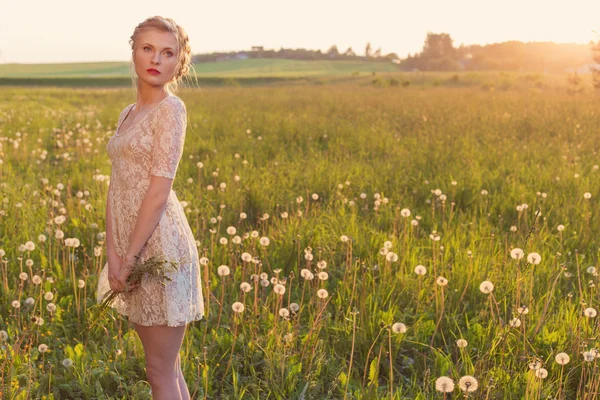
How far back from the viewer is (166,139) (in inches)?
80.0

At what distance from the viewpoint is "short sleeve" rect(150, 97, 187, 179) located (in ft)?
6.65

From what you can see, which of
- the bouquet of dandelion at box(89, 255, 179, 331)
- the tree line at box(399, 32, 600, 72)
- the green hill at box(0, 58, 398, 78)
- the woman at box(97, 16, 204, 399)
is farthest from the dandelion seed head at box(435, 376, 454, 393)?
the tree line at box(399, 32, 600, 72)

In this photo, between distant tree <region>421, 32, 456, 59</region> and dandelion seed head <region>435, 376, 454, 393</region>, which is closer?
dandelion seed head <region>435, 376, 454, 393</region>

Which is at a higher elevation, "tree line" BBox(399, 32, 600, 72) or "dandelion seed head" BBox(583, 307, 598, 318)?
"tree line" BBox(399, 32, 600, 72)

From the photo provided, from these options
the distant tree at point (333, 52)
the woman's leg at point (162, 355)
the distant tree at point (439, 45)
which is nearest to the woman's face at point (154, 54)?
the woman's leg at point (162, 355)

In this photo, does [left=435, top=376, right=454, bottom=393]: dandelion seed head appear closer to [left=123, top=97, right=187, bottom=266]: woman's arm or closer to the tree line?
[left=123, top=97, right=187, bottom=266]: woman's arm

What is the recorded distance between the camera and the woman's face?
6.75 feet

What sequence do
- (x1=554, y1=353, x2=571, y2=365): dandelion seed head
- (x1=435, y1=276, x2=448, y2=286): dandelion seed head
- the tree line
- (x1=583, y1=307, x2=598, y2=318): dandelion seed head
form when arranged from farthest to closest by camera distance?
the tree line, (x1=435, y1=276, x2=448, y2=286): dandelion seed head, (x1=583, y1=307, x2=598, y2=318): dandelion seed head, (x1=554, y1=353, x2=571, y2=365): dandelion seed head

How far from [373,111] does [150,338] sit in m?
12.1

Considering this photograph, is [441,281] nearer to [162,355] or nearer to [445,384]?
[445,384]

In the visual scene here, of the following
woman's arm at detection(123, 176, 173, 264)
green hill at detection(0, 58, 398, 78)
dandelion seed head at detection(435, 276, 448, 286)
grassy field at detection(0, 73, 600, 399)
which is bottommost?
grassy field at detection(0, 73, 600, 399)

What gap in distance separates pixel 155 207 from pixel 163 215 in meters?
0.09

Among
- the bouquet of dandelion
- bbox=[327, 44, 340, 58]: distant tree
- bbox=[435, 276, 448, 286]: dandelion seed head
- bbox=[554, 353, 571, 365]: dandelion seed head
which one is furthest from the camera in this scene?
bbox=[327, 44, 340, 58]: distant tree

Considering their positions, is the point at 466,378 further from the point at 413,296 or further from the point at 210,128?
the point at 210,128
